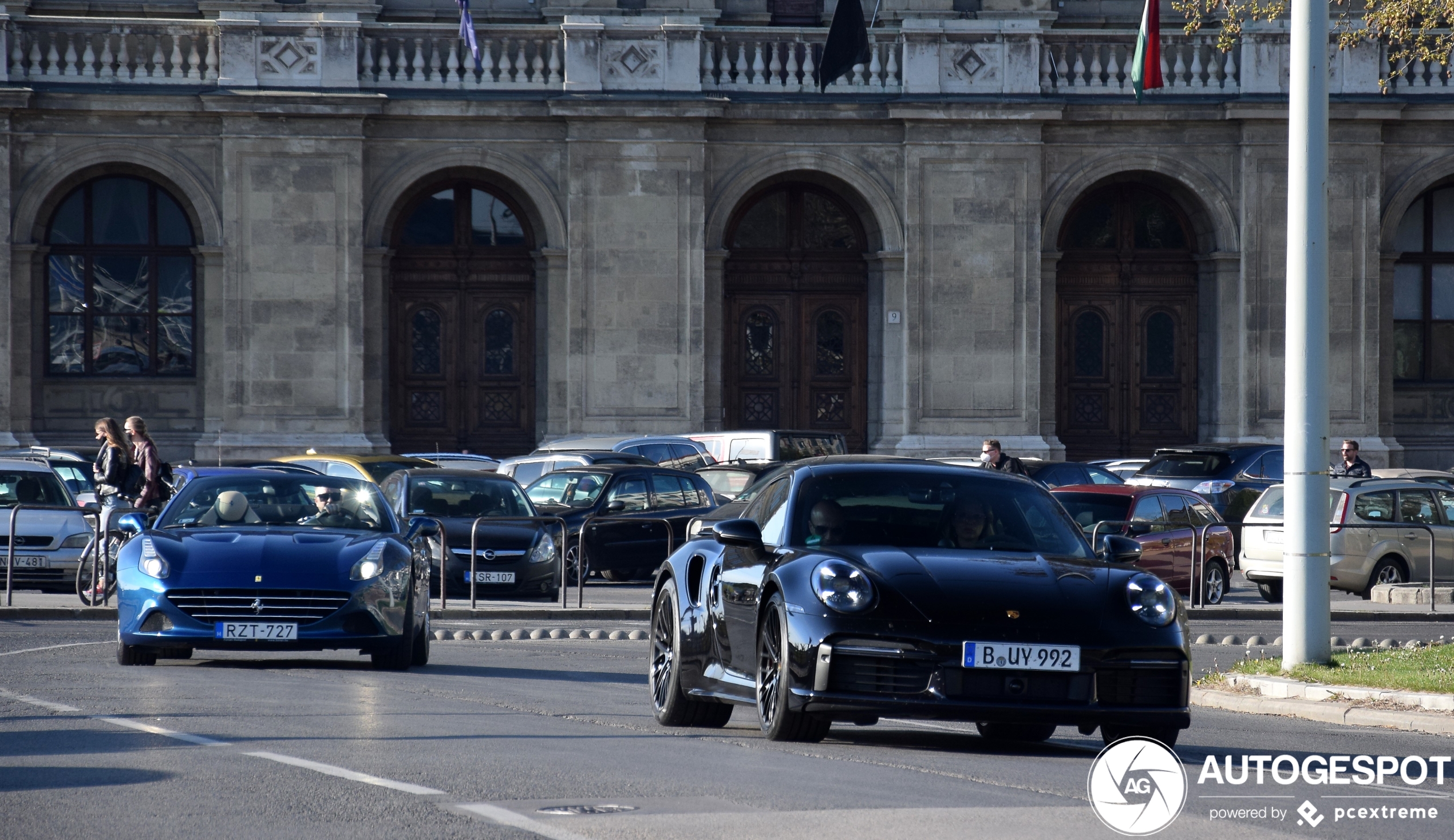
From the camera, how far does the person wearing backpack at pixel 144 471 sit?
21.5m

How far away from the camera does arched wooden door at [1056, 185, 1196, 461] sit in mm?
38469

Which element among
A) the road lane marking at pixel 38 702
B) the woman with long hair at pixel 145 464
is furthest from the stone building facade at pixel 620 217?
the road lane marking at pixel 38 702

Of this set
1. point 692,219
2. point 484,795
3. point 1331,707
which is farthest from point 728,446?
point 484,795

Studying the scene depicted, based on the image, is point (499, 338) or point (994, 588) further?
point (499, 338)

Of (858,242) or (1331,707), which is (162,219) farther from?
(1331,707)

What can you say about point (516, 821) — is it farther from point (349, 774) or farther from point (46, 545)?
point (46, 545)

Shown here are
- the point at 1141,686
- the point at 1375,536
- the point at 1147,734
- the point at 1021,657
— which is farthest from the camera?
the point at 1375,536

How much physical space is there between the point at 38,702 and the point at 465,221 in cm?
2696

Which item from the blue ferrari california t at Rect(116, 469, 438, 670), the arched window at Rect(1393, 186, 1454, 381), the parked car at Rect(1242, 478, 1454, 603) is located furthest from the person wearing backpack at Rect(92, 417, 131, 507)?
the arched window at Rect(1393, 186, 1454, 381)

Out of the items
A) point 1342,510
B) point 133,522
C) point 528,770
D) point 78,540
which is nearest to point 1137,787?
point 528,770

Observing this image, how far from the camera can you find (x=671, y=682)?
10914 millimetres

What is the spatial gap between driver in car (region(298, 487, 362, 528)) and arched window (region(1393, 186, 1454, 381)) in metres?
28.7

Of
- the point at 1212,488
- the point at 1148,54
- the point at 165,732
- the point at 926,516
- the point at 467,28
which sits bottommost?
the point at 165,732

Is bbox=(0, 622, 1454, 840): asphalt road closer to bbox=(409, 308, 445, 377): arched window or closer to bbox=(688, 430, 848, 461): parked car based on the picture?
bbox=(688, 430, 848, 461): parked car
